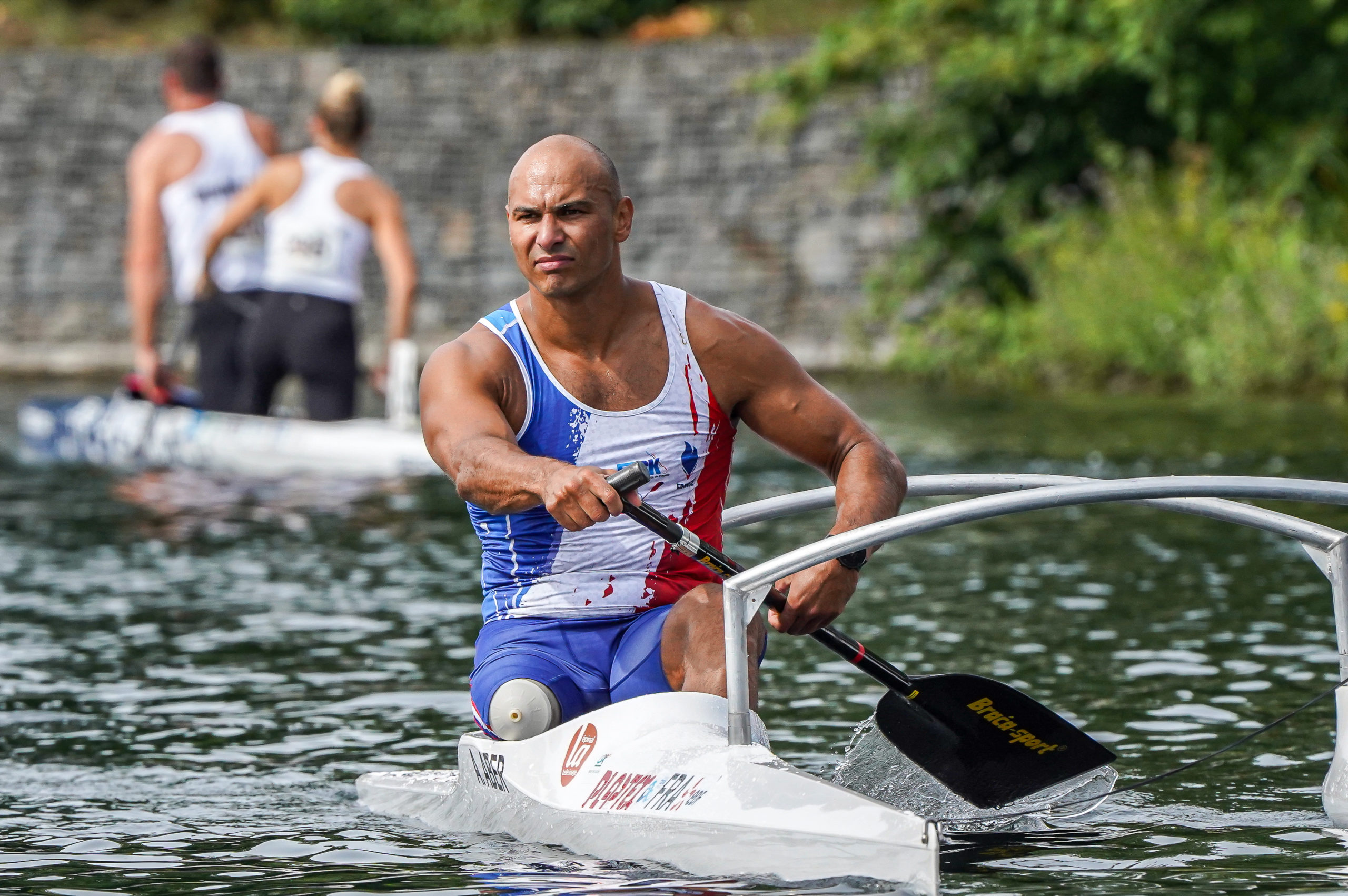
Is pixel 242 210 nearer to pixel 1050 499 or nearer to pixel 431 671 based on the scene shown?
pixel 431 671

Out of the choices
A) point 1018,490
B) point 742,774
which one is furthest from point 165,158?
point 742,774

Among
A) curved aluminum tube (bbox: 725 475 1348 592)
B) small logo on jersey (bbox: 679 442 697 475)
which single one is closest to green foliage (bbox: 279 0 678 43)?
small logo on jersey (bbox: 679 442 697 475)

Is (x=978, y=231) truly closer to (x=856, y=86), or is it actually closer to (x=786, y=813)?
(x=856, y=86)

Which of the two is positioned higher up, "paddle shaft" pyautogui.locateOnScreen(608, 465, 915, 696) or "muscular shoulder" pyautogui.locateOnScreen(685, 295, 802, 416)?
"muscular shoulder" pyautogui.locateOnScreen(685, 295, 802, 416)

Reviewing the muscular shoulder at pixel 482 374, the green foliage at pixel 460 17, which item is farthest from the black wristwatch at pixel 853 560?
the green foliage at pixel 460 17

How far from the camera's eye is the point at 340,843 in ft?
17.2

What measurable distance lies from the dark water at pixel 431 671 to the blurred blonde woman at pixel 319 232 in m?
0.97

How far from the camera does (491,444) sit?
4828mm

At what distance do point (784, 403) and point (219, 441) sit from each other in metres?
8.80

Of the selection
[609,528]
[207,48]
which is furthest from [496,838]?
[207,48]

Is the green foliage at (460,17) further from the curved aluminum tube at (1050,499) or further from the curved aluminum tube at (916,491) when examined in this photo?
the curved aluminum tube at (1050,499)

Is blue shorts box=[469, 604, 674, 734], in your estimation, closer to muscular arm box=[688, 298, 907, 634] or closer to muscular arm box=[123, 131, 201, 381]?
muscular arm box=[688, 298, 907, 634]

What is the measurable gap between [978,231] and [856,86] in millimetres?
1920

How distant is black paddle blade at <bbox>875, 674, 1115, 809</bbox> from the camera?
5.29 metres
